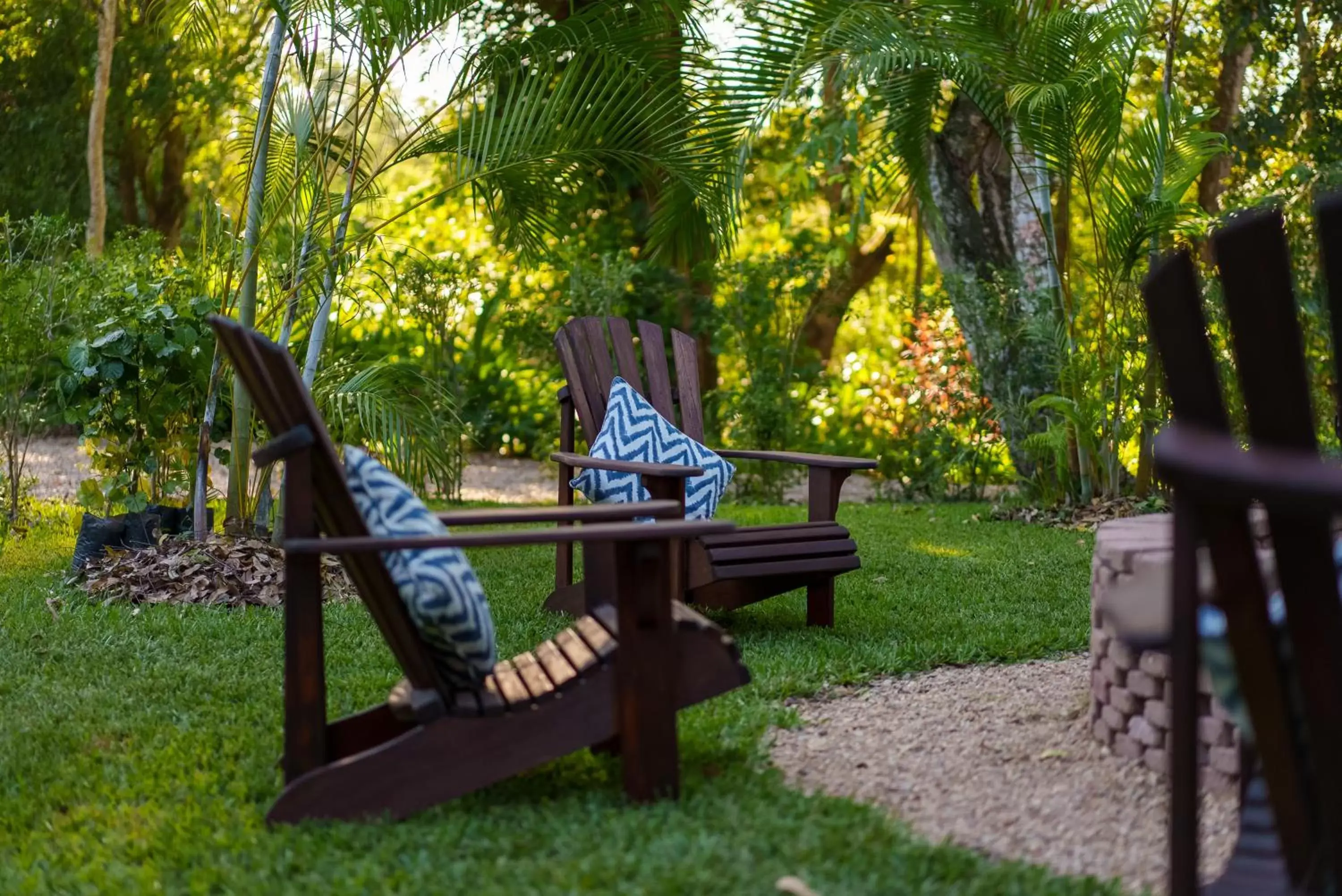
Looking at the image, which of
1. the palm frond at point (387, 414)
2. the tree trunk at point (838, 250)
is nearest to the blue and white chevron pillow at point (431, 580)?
the palm frond at point (387, 414)

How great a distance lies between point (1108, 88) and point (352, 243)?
3.94m

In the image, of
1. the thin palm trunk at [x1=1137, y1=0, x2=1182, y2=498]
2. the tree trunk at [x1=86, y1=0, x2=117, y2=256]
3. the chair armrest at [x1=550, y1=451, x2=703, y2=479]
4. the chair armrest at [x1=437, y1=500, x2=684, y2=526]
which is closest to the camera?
→ the chair armrest at [x1=437, y1=500, x2=684, y2=526]

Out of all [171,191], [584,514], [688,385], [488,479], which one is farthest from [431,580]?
[171,191]

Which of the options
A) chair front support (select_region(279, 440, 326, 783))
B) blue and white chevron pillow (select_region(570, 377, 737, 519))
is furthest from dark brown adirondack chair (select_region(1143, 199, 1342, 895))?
blue and white chevron pillow (select_region(570, 377, 737, 519))

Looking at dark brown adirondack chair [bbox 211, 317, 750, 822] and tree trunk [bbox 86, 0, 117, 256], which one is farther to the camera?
tree trunk [bbox 86, 0, 117, 256]

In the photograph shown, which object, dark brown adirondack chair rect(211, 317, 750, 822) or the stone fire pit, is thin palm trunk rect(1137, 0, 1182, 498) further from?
dark brown adirondack chair rect(211, 317, 750, 822)

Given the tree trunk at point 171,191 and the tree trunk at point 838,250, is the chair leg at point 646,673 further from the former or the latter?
the tree trunk at point 171,191

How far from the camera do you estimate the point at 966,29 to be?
6.96 metres

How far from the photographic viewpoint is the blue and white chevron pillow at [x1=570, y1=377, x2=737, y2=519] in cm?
466

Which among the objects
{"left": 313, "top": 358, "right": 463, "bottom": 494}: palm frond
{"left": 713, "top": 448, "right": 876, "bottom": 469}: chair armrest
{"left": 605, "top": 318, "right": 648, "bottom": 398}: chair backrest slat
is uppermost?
{"left": 605, "top": 318, "right": 648, "bottom": 398}: chair backrest slat

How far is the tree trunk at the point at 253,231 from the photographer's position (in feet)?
17.3

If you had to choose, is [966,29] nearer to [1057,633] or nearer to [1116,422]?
[1116,422]

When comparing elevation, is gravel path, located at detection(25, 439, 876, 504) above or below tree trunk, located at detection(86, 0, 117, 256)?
below

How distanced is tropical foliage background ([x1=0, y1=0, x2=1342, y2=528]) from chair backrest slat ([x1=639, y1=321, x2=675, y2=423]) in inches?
38.5
